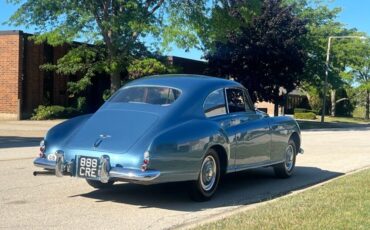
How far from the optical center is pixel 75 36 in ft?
83.1

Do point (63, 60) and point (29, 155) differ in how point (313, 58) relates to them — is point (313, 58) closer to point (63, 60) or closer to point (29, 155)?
point (63, 60)

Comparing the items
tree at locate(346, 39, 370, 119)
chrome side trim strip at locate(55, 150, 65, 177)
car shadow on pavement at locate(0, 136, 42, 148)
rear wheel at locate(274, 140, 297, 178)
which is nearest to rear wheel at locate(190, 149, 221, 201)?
chrome side trim strip at locate(55, 150, 65, 177)

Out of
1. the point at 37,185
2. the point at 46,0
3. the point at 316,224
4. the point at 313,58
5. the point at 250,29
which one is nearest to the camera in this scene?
the point at 316,224

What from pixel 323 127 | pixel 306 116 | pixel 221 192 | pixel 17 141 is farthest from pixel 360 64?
pixel 221 192

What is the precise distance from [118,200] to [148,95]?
1579 millimetres

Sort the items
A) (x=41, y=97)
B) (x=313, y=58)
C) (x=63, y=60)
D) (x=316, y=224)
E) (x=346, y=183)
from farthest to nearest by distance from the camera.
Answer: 1. (x=313, y=58)
2. (x=41, y=97)
3. (x=63, y=60)
4. (x=346, y=183)
5. (x=316, y=224)

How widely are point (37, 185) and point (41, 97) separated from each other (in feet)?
74.7

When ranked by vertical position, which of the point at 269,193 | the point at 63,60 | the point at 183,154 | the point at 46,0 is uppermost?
the point at 46,0

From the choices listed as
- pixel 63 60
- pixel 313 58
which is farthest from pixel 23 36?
pixel 313 58

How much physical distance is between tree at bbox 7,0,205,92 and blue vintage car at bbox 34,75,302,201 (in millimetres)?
16229

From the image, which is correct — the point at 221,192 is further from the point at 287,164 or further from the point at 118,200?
the point at 287,164

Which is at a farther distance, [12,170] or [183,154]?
[12,170]

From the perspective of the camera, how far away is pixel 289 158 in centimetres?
1101

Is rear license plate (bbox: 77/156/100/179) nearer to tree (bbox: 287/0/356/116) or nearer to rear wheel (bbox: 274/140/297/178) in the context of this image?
rear wheel (bbox: 274/140/297/178)
